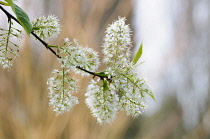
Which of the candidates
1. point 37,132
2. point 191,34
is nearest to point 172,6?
point 191,34

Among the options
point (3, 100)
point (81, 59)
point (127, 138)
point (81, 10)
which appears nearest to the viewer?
point (81, 59)

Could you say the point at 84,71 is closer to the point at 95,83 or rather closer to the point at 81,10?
the point at 95,83

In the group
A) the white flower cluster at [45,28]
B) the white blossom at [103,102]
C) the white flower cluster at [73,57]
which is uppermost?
the white flower cluster at [45,28]

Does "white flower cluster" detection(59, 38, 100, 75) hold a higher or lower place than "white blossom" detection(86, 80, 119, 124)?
higher

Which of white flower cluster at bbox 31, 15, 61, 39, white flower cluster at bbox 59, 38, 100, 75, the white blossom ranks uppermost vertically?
white flower cluster at bbox 31, 15, 61, 39

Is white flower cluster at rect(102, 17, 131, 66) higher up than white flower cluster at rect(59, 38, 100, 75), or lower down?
higher up
